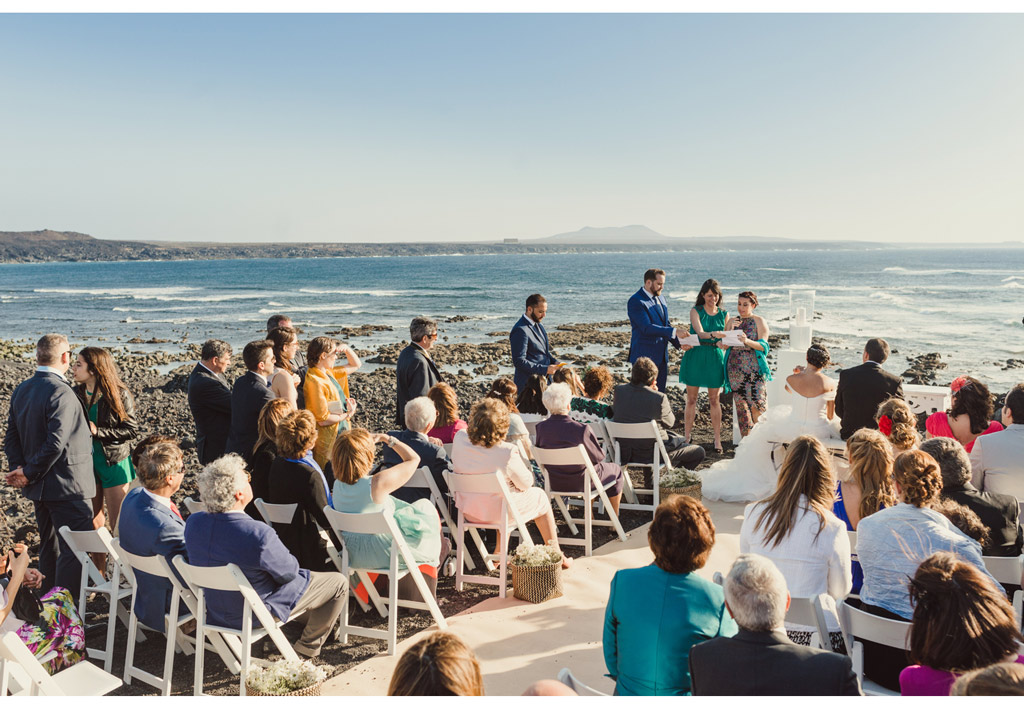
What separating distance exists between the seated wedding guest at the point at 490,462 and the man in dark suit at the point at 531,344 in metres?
2.30

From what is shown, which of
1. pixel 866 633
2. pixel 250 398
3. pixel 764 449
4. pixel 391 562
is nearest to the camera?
pixel 866 633

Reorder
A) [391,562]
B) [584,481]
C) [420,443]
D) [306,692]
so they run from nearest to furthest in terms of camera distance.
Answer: [306,692], [391,562], [420,443], [584,481]

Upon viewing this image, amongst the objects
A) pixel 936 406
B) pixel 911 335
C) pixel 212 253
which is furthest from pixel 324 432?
pixel 212 253

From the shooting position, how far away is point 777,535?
323cm

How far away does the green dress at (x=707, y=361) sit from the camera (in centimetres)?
811

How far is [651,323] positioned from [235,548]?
5.42 meters

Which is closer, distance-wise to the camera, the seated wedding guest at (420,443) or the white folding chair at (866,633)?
the white folding chair at (866,633)

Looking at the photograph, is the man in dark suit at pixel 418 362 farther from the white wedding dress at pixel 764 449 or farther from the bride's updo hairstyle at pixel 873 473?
the bride's updo hairstyle at pixel 873 473

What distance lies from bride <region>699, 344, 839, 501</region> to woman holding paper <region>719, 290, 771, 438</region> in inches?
57.9

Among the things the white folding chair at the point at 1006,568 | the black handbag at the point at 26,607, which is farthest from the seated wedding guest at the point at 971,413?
the black handbag at the point at 26,607

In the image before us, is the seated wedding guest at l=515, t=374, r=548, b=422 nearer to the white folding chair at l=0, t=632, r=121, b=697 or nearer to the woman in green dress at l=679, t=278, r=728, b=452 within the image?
the woman in green dress at l=679, t=278, r=728, b=452

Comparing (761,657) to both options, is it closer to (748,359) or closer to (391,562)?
(391,562)

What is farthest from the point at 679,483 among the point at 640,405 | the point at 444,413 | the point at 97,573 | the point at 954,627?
the point at 97,573

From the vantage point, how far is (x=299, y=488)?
163 inches
